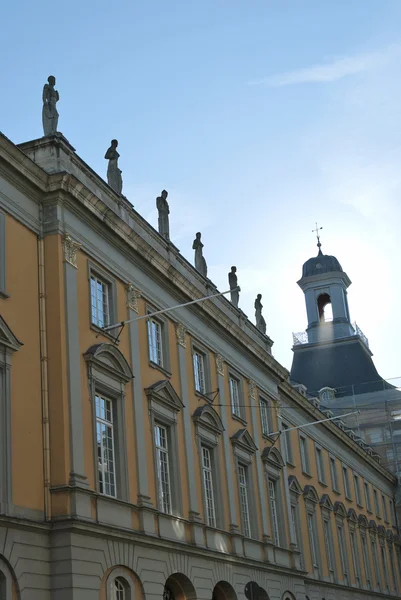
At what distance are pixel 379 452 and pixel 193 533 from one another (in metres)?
42.1

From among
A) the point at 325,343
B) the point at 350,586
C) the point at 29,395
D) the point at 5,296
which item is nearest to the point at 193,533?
the point at 29,395

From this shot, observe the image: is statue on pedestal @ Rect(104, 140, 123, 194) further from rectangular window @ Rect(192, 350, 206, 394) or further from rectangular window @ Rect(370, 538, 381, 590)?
rectangular window @ Rect(370, 538, 381, 590)

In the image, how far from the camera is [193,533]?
2742cm

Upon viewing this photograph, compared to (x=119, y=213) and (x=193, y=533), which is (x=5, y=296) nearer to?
(x=119, y=213)

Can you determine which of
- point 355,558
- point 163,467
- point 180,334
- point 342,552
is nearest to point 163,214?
point 180,334

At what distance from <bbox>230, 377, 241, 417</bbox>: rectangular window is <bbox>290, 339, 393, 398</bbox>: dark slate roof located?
120 feet

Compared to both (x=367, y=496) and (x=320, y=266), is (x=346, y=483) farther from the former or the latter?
(x=320, y=266)

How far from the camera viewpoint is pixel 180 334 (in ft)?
98.2

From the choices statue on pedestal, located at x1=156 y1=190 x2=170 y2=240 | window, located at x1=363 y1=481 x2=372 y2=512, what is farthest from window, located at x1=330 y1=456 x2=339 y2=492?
statue on pedestal, located at x1=156 y1=190 x2=170 y2=240

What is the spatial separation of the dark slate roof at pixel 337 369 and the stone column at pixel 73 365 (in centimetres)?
4920

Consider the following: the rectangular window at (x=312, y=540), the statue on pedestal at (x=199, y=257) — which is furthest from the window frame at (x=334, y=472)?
the statue on pedestal at (x=199, y=257)

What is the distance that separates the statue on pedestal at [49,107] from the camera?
80.7ft

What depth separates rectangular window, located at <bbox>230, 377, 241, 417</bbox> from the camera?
3391cm

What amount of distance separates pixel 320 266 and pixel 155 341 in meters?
54.8
